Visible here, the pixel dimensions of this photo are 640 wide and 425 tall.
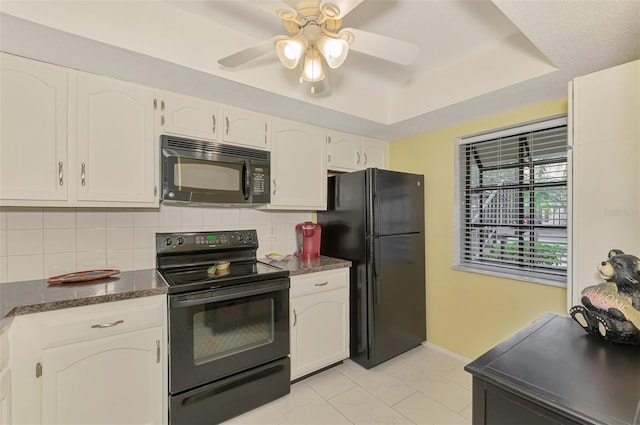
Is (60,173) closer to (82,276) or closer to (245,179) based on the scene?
(82,276)

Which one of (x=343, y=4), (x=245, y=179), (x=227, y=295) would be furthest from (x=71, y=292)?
(x=343, y=4)

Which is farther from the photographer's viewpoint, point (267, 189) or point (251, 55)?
point (267, 189)

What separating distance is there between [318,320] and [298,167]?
1.27m

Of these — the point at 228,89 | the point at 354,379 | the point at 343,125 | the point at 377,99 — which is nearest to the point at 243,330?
the point at 354,379

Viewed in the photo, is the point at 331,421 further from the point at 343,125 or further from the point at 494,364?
the point at 343,125

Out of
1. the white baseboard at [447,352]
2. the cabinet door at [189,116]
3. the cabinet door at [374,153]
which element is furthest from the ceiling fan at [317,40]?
the white baseboard at [447,352]

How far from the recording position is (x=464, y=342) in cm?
260

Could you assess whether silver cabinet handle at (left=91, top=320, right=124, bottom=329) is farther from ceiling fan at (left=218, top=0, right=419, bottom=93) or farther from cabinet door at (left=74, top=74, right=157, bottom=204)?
ceiling fan at (left=218, top=0, right=419, bottom=93)

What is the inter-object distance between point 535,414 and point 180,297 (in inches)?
64.8

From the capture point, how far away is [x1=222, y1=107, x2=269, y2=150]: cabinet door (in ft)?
7.09

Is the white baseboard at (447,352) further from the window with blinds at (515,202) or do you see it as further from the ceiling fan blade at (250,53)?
the ceiling fan blade at (250,53)

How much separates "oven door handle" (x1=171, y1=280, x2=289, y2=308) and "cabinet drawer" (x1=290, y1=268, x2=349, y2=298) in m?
0.12

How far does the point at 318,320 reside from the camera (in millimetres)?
2312

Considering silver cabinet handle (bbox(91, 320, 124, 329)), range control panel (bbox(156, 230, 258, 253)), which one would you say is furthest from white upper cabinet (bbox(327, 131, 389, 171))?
silver cabinet handle (bbox(91, 320, 124, 329))
